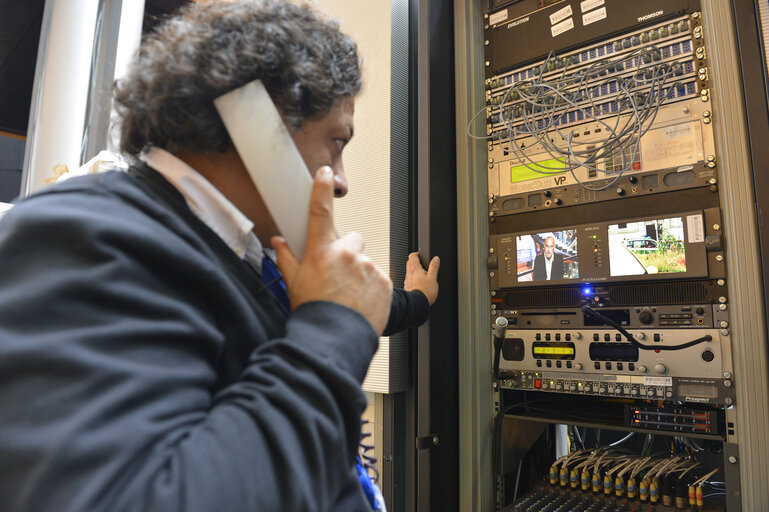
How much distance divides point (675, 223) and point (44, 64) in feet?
7.98

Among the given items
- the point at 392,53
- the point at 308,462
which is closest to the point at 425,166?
the point at 392,53

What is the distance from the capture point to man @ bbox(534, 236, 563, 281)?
1.43 meters

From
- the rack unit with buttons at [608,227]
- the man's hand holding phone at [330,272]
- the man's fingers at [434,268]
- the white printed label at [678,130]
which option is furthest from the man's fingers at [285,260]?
the white printed label at [678,130]

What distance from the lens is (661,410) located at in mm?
1247

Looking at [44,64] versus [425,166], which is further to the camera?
[44,64]

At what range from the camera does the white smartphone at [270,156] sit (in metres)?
0.58

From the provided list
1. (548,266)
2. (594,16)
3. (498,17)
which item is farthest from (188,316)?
(498,17)

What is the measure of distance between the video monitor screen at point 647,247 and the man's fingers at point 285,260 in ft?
3.40

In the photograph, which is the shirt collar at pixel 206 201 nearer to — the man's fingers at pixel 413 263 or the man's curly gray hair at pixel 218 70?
the man's curly gray hair at pixel 218 70

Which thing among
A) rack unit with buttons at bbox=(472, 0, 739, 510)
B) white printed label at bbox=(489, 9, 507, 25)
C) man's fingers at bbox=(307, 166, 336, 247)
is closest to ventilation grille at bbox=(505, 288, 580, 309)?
rack unit with buttons at bbox=(472, 0, 739, 510)

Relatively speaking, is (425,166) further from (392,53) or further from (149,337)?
(149,337)

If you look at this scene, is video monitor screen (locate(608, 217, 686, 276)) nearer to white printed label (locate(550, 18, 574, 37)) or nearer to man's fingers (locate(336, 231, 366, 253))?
white printed label (locate(550, 18, 574, 37))

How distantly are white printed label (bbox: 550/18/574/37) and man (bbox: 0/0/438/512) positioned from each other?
1103 millimetres

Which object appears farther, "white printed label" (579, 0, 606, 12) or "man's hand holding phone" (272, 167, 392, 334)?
"white printed label" (579, 0, 606, 12)
